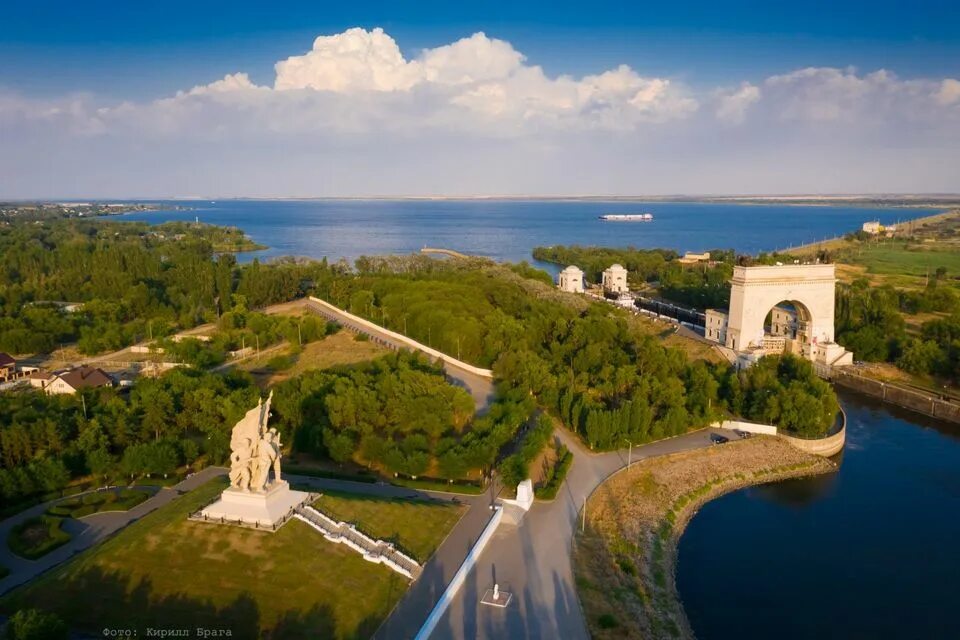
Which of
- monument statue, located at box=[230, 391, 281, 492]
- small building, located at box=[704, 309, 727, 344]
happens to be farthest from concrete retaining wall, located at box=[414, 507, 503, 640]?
small building, located at box=[704, 309, 727, 344]

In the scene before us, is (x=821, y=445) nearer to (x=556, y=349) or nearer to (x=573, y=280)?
(x=556, y=349)

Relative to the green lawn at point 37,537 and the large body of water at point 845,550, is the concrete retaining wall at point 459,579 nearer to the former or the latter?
the large body of water at point 845,550

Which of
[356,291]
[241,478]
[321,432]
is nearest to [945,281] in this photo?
[356,291]

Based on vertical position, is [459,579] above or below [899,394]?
above

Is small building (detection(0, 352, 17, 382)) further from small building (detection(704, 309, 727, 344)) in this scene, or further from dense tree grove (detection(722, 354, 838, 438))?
small building (detection(704, 309, 727, 344))

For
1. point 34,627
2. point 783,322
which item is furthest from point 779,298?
point 34,627
